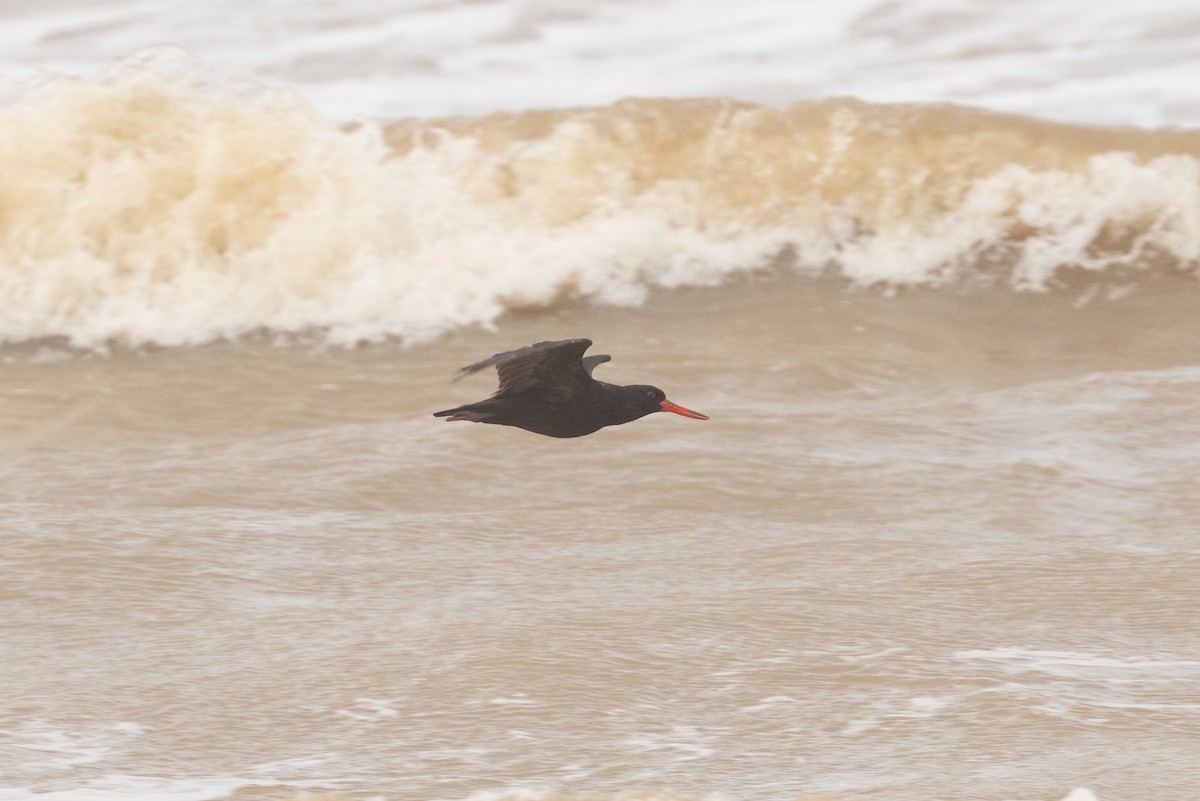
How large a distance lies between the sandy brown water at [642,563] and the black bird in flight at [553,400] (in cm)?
68

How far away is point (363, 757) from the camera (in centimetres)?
439

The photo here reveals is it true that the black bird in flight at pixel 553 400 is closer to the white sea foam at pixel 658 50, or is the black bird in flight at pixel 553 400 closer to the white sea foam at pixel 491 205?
the white sea foam at pixel 491 205

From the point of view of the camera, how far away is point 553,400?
506 cm

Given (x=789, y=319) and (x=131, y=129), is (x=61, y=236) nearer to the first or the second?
(x=131, y=129)

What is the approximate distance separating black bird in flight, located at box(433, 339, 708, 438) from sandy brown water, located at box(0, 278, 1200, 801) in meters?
0.68

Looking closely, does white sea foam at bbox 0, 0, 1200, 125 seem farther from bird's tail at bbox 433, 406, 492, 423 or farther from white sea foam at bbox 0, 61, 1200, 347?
bird's tail at bbox 433, 406, 492, 423

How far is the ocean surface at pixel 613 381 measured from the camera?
4637 mm

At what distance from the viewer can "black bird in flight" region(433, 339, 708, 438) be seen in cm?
489

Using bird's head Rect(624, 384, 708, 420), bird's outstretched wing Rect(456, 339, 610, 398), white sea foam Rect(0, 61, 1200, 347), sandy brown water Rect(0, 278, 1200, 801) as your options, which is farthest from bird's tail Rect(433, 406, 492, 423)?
white sea foam Rect(0, 61, 1200, 347)

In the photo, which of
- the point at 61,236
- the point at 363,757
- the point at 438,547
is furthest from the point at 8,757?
the point at 61,236

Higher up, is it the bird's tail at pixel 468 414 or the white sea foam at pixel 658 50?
the white sea foam at pixel 658 50

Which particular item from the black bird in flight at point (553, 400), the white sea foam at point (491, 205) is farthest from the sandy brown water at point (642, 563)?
the black bird in flight at point (553, 400)

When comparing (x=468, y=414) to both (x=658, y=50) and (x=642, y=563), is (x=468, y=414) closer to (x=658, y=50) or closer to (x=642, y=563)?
(x=642, y=563)

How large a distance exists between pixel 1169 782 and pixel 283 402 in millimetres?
5663
